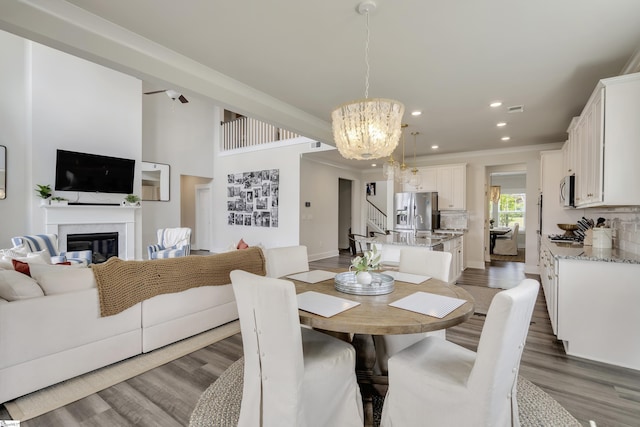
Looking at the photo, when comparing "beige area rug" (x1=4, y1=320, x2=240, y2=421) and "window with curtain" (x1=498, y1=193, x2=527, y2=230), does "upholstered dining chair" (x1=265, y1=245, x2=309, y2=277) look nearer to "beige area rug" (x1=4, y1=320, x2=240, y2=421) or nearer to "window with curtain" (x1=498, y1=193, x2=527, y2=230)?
"beige area rug" (x1=4, y1=320, x2=240, y2=421)

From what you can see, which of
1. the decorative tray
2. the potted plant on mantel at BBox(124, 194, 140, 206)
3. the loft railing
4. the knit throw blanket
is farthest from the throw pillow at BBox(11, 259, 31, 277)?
the loft railing

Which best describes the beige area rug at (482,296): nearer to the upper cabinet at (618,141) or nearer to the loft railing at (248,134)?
the upper cabinet at (618,141)

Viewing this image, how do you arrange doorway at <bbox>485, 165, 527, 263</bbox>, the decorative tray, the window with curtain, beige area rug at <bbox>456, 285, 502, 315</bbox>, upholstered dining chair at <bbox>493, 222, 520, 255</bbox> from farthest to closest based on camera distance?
the window with curtain, doorway at <bbox>485, 165, 527, 263</bbox>, upholstered dining chair at <bbox>493, 222, 520, 255</bbox>, beige area rug at <bbox>456, 285, 502, 315</bbox>, the decorative tray

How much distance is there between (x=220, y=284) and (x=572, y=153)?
15.1 ft

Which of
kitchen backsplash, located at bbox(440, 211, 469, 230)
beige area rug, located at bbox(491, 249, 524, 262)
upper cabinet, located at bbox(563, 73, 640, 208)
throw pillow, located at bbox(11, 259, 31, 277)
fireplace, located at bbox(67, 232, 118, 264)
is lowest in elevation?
beige area rug, located at bbox(491, 249, 524, 262)

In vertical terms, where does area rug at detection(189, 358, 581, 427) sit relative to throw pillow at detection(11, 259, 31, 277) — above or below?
below

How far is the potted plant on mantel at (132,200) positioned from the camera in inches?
235

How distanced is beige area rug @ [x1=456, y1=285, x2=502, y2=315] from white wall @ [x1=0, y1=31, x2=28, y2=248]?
23.0 ft

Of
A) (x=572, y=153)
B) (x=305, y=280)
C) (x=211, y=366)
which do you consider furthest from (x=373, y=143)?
(x=572, y=153)

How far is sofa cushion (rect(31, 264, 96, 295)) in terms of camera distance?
83.6 inches

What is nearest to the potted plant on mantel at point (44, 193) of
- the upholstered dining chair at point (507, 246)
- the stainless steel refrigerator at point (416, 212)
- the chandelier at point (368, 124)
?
the chandelier at point (368, 124)

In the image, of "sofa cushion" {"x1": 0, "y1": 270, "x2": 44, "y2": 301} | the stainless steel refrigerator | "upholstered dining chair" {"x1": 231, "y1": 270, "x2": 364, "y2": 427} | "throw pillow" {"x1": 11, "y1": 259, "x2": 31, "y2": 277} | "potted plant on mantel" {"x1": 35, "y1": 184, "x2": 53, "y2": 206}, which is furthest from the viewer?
the stainless steel refrigerator

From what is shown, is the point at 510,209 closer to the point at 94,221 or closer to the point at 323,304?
the point at 323,304

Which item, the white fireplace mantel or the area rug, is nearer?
the area rug
